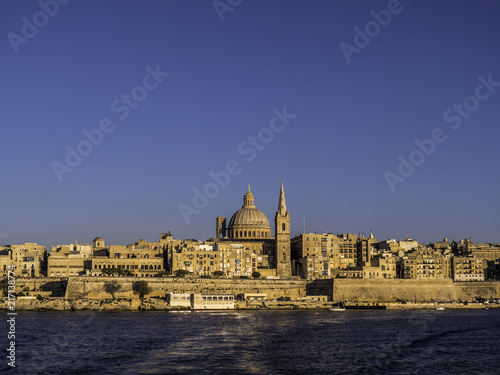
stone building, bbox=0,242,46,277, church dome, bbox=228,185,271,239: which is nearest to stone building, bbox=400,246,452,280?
church dome, bbox=228,185,271,239

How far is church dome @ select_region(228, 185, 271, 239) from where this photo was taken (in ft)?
329

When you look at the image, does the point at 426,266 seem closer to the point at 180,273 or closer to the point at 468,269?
the point at 468,269

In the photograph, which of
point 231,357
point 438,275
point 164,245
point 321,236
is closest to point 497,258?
point 438,275

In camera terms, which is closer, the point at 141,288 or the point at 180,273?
the point at 141,288

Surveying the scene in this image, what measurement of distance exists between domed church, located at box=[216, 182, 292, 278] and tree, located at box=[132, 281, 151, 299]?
65.5ft

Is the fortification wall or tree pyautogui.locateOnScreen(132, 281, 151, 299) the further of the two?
tree pyautogui.locateOnScreen(132, 281, 151, 299)

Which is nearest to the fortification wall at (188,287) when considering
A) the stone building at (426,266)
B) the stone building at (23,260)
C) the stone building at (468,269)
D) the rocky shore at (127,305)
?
the rocky shore at (127,305)

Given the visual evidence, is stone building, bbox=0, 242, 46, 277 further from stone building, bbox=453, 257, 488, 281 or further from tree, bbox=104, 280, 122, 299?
stone building, bbox=453, 257, 488, 281

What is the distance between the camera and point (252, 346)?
1319 inches

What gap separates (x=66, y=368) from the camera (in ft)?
87.0

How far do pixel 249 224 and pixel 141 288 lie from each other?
31877 mm

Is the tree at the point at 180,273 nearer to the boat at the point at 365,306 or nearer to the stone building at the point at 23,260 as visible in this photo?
the stone building at the point at 23,260

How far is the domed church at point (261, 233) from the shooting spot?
89188 mm

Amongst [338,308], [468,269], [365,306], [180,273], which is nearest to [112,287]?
[180,273]
